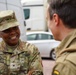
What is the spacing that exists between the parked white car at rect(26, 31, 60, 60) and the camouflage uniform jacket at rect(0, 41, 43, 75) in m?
9.47

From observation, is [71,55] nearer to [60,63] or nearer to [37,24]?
[60,63]

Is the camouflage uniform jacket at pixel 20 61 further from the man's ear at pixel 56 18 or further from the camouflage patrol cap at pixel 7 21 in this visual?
the man's ear at pixel 56 18

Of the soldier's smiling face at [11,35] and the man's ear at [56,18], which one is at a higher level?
the man's ear at [56,18]

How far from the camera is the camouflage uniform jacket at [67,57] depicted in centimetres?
146

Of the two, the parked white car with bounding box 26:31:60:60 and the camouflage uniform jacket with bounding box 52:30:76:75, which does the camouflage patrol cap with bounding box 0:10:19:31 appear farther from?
the parked white car with bounding box 26:31:60:60

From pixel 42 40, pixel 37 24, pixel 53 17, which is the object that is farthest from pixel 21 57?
pixel 37 24

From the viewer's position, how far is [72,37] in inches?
62.9

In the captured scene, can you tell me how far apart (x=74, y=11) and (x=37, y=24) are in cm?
1242

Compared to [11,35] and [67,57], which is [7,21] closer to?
[11,35]

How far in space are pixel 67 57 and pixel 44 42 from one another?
11.0m

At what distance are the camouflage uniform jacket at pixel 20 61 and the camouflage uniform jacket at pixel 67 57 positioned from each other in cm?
115

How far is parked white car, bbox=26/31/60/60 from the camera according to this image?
12.4m

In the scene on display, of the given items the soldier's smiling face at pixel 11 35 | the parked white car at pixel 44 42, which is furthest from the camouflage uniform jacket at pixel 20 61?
the parked white car at pixel 44 42

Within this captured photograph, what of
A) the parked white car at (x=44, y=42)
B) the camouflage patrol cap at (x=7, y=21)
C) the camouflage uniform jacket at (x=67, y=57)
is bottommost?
the parked white car at (x=44, y=42)
